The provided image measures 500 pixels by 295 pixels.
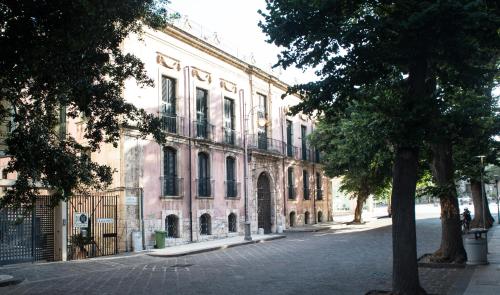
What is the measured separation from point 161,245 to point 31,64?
1358 centimetres

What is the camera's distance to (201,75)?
2656 centimetres

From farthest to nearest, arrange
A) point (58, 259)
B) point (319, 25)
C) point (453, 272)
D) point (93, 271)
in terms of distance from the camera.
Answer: point (58, 259) → point (93, 271) → point (453, 272) → point (319, 25)

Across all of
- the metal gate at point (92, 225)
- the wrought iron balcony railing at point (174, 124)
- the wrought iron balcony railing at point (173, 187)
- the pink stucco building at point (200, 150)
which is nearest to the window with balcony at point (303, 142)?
the pink stucco building at point (200, 150)

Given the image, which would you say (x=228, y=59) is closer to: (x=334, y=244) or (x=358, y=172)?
(x=358, y=172)

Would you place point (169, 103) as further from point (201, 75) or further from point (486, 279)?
point (486, 279)

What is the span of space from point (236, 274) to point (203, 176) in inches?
515

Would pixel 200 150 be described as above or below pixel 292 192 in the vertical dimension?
above

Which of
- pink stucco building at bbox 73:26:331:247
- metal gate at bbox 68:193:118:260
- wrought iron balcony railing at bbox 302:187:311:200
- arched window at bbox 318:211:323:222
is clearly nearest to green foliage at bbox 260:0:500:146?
pink stucco building at bbox 73:26:331:247

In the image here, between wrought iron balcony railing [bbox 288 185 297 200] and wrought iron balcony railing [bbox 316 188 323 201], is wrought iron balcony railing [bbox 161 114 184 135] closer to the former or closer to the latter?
wrought iron balcony railing [bbox 288 185 297 200]

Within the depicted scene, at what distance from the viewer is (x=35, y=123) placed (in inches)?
479

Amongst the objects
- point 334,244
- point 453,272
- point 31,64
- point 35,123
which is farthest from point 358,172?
point 31,64

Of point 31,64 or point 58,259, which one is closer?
point 31,64

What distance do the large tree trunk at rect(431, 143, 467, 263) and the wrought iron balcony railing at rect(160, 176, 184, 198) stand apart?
1278 centimetres

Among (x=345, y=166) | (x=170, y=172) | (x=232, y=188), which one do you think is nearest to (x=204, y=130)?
(x=170, y=172)
